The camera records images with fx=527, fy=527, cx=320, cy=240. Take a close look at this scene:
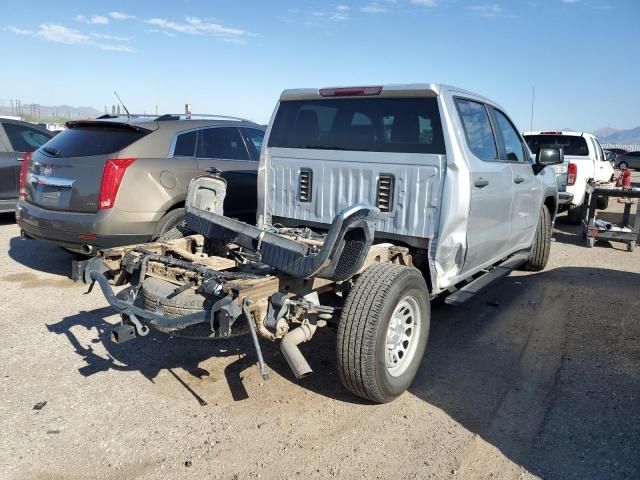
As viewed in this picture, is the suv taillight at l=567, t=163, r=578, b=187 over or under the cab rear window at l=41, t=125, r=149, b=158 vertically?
under

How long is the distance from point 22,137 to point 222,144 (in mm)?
4950

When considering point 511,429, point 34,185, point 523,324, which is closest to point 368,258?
point 511,429

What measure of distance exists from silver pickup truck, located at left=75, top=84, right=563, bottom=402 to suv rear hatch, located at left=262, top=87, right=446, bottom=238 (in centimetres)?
1

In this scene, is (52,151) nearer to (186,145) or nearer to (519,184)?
(186,145)

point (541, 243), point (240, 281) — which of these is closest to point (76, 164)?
point (240, 281)

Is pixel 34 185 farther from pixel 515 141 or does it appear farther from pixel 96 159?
pixel 515 141

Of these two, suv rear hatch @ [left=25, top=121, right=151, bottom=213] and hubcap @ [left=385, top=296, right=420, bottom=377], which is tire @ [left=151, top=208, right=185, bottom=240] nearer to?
suv rear hatch @ [left=25, top=121, right=151, bottom=213]

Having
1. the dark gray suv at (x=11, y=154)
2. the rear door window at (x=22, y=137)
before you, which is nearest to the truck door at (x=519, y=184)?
the dark gray suv at (x=11, y=154)

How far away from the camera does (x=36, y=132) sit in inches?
378

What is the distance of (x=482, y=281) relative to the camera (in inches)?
188

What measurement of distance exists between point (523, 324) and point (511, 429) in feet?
6.60

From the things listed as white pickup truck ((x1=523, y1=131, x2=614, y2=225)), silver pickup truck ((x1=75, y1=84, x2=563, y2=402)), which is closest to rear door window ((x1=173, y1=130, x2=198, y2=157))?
silver pickup truck ((x1=75, y1=84, x2=563, y2=402))

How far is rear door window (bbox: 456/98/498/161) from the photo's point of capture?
14.2 feet

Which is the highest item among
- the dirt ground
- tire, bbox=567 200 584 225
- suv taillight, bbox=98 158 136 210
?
suv taillight, bbox=98 158 136 210
